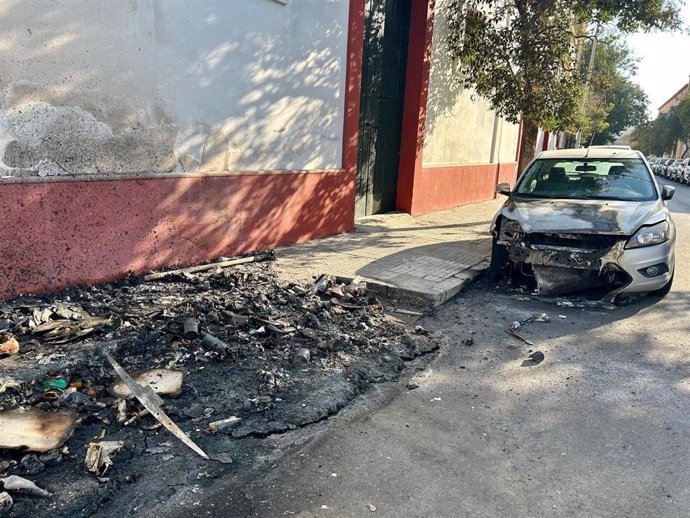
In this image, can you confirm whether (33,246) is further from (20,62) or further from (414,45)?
(414,45)

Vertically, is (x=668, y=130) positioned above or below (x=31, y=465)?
above

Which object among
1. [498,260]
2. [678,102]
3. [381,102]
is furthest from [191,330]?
[678,102]

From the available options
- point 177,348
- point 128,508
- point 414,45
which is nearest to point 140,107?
point 177,348

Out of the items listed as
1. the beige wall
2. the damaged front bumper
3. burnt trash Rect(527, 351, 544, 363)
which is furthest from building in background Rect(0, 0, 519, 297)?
burnt trash Rect(527, 351, 544, 363)

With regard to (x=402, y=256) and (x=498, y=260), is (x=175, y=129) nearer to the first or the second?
(x=402, y=256)

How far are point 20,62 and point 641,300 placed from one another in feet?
23.8

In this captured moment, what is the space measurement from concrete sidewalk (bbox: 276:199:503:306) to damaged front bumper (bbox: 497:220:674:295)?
100 centimetres

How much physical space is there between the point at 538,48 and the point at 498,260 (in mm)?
5638

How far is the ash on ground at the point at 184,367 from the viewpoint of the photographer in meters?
2.71

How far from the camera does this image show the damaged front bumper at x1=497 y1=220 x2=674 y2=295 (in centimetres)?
564

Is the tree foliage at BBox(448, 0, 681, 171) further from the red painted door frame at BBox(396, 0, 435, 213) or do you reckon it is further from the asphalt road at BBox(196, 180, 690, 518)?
the asphalt road at BBox(196, 180, 690, 518)

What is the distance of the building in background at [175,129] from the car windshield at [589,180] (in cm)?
329

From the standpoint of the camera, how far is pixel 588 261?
223 inches

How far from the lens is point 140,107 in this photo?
5.64 metres
